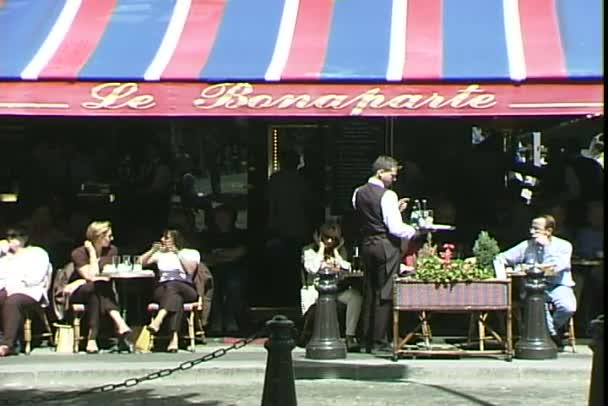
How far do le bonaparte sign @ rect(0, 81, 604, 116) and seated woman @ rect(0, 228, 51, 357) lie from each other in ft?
4.63

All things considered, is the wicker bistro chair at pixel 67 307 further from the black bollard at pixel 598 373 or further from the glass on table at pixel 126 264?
the black bollard at pixel 598 373

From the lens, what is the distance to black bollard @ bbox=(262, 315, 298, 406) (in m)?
8.06

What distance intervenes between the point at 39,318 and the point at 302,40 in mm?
3765

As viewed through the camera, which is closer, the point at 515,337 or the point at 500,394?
the point at 500,394

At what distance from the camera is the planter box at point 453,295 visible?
11.5 metres

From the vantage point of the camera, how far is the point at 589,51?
39.8ft

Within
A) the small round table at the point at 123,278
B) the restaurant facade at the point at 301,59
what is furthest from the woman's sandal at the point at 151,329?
the restaurant facade at the point at 301,59

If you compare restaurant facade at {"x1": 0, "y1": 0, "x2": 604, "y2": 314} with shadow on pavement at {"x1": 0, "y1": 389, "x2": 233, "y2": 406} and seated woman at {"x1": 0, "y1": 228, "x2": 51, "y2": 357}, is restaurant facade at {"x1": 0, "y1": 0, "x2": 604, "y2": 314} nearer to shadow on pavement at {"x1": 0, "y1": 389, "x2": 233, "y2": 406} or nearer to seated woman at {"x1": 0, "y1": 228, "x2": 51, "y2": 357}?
seated woman at {"x1": 0, "y1": 228, "x2": 51, "y2": 357}

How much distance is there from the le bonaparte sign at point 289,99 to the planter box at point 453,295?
1567 mm

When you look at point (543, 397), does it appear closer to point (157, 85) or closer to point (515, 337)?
point (515, 337)

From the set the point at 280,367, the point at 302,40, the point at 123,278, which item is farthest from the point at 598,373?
the point at 123,278

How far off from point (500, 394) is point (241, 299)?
383cm

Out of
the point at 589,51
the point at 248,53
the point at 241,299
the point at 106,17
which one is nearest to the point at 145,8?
the point at 106,17

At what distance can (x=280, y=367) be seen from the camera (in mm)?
8086
